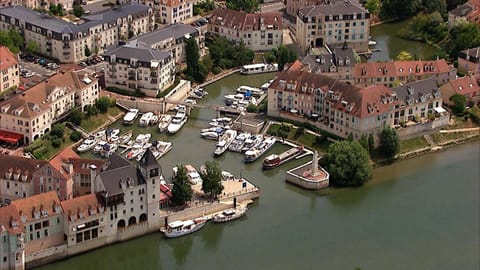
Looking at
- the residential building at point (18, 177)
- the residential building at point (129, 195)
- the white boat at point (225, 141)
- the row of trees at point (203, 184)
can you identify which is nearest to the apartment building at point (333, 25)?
the white boat at point (225, 141)

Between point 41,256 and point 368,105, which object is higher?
point 368,105

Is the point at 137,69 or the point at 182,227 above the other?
the point at 137,69

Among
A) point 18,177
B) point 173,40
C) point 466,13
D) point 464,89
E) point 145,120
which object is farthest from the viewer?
point 466,13

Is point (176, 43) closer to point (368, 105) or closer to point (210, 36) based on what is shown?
point (210, 36)

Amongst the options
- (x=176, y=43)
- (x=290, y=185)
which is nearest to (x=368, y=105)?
(x=290, y=185)

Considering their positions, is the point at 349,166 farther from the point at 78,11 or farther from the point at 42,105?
the point at 78,11

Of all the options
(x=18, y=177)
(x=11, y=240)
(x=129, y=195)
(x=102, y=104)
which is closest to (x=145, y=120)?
(x=102, y=104)

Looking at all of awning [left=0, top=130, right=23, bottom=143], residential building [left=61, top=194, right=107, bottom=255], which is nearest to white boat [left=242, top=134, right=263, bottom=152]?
awning [left=0, top=130, right=23, bottom=143]
